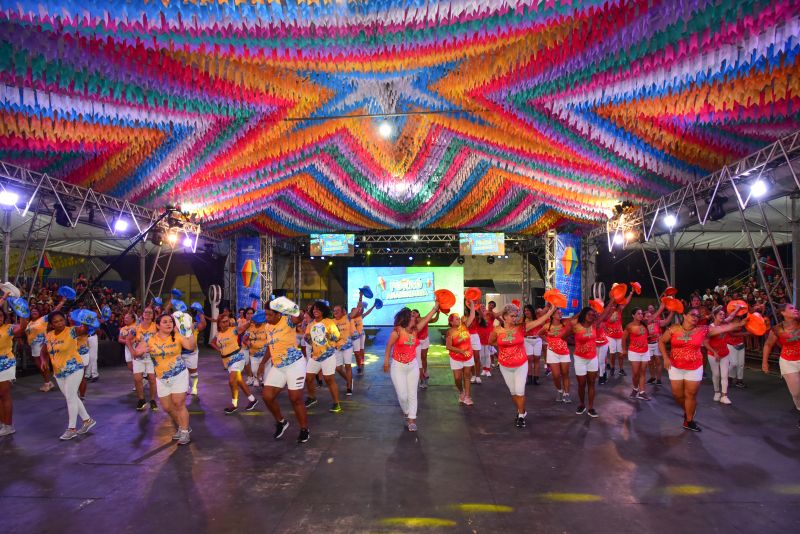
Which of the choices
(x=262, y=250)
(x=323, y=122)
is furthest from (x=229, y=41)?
(x=262, y=250)

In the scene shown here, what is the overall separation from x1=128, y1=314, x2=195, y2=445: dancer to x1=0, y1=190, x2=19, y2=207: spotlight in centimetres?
561

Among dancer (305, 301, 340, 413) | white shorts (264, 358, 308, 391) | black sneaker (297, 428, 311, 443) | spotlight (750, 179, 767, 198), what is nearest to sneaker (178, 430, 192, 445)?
white shorts (264, 358, 308, 391)

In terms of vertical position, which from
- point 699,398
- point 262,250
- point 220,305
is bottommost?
point 699,398

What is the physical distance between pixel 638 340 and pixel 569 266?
10.4 metres

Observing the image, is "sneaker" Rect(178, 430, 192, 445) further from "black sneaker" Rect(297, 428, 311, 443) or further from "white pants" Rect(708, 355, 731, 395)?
"white pants" Rect(708, 355, 731, 395)

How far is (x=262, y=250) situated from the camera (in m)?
18.8

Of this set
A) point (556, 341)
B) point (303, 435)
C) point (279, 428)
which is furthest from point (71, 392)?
point (556, 341)

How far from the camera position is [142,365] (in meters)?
7.46

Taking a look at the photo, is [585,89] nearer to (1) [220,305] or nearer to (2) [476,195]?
(2) [476,195]

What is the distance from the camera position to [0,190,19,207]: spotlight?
27.7 ft

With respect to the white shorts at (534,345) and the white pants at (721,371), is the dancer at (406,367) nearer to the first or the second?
the white shorts at (534,345)

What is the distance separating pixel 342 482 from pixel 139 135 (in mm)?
7026

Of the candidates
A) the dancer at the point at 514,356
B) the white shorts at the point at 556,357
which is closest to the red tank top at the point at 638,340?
the white shorts at the point at 556,357

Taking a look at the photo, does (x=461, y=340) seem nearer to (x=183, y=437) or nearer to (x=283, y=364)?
(x=283, y=364)
